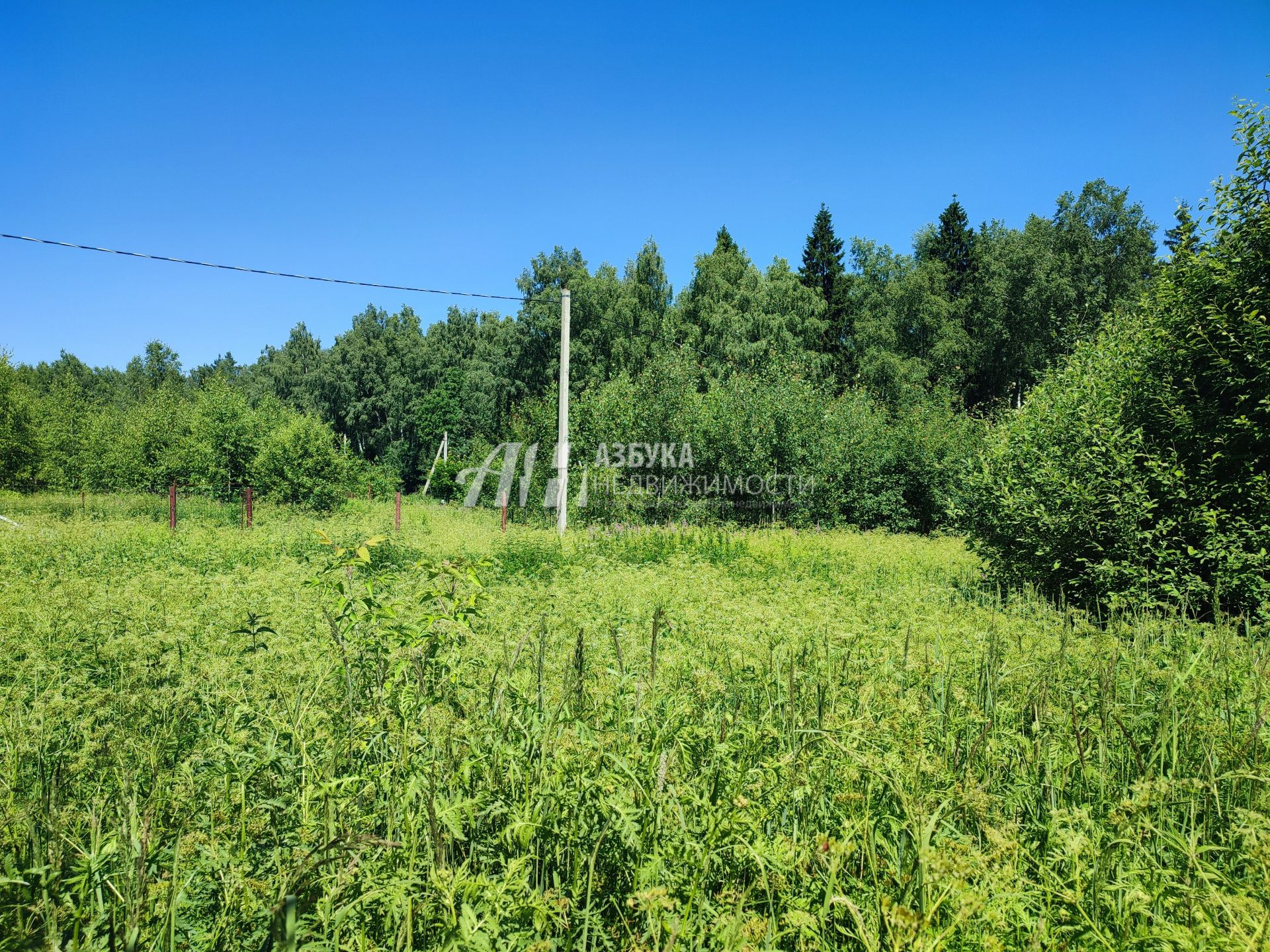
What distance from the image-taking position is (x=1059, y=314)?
1238 inches

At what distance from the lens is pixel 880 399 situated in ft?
112

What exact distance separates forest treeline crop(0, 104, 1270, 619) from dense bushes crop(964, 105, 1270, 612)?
0.10ft

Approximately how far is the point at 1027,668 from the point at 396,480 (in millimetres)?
36752

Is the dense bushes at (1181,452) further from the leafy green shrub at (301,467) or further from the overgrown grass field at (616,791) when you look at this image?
the leafy green shrub at (301,467)

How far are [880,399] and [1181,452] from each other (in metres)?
28.6

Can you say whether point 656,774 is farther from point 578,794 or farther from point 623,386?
point 623,386

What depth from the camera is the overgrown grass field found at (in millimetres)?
1444

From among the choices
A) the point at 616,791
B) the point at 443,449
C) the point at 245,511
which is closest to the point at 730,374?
the point at 245,511

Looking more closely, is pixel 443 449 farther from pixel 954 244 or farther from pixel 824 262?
pixel 954 244

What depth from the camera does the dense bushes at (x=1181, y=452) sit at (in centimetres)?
611

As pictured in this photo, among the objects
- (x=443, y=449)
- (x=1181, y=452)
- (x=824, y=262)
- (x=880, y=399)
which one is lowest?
(x=1181, y=452)

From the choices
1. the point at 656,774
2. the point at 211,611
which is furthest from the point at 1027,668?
the point at 211,611

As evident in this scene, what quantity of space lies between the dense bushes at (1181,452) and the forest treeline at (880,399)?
0.10 feet

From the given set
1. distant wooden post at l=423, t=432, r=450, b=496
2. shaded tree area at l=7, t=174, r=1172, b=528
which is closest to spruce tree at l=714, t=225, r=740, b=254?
shaded tree area at l=7, t=174, r=1172, b=528
